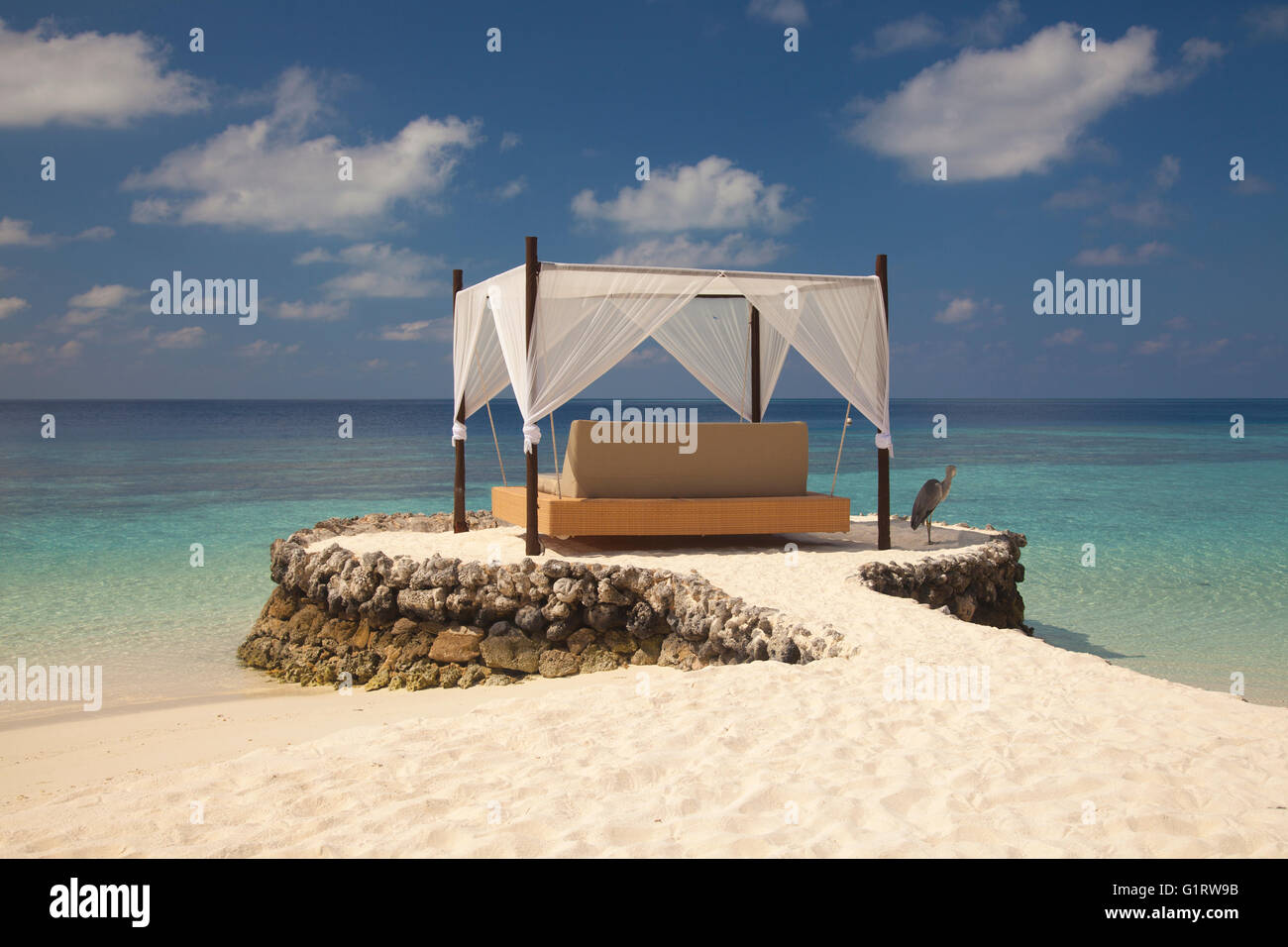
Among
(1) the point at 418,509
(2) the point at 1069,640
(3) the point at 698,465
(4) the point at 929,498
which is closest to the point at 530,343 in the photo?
(3) the point at 698,465

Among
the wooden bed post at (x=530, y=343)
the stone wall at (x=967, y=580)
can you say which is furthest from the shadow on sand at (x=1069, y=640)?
the wooden bed post at (x=530, y=343)

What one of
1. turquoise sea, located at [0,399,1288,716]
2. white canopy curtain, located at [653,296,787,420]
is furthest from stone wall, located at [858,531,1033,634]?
white canopy curtain, located at [653,296,787,420]

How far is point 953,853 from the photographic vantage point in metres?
2.88

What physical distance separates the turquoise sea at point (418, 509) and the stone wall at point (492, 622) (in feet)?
2.80

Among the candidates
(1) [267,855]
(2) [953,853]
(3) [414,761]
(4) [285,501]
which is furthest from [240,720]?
(4) [285,501]

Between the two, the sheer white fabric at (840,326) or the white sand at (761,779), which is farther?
the sheer white fabric at (840,326)

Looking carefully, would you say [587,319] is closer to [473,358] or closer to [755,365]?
[473,358]

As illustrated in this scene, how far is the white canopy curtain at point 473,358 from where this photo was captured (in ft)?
32.1

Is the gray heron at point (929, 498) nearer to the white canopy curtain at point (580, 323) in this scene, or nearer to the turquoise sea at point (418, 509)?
the turquoise sea at point (418, 509)

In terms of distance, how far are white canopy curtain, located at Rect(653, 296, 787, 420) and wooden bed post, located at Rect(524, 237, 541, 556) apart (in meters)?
2.02

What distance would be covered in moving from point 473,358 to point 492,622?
11.9 feet

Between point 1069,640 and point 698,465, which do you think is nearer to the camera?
point 698,465

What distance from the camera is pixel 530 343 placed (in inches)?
318
